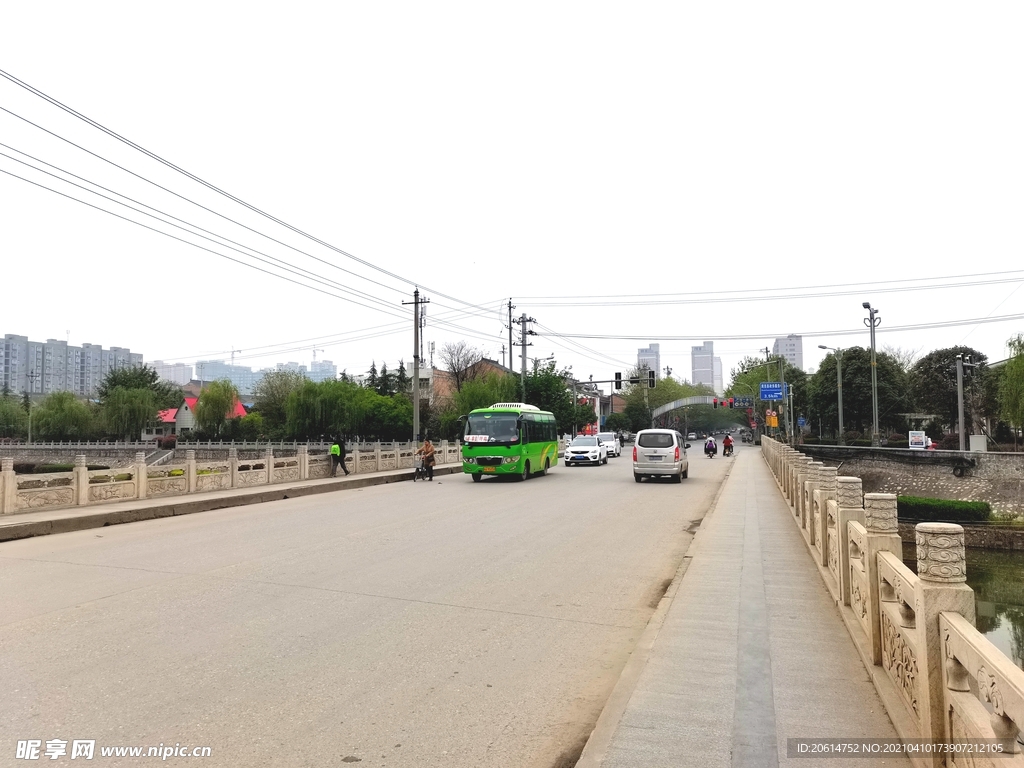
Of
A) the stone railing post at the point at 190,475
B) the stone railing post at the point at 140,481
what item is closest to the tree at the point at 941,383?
the stone railing post at the point at 190,475

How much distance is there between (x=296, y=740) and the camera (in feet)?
12.8

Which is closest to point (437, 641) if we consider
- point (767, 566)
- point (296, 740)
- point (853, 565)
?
point (296, 740)

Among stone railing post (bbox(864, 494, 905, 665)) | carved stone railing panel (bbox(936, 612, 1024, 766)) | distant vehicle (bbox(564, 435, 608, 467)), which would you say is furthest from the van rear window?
carved stone railing panel (bbox(936, 612, 1024, 766))

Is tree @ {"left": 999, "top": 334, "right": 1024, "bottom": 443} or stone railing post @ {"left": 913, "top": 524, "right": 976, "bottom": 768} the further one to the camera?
tree @ {"left": 999, "top": 334, "right": 1024, "bottom": 443}

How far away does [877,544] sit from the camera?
15.8ft

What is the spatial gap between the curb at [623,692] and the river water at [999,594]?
3.18 m

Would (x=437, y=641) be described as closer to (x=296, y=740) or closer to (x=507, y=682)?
(x=507, y=682)

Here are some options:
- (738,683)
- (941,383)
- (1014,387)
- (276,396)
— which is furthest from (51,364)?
(738,683)

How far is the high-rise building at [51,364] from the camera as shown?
162125mm

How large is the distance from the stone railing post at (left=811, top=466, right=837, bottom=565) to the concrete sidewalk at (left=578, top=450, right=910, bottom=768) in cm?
42

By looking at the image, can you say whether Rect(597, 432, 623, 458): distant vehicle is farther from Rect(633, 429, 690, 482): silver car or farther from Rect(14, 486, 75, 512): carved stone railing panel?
Rect(14, 486, 75, 512): carved stone railing panel

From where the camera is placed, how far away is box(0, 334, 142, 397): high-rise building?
162 m

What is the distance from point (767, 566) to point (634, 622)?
3119 millimetres

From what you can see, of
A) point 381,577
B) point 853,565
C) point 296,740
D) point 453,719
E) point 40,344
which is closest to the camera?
point 296,740
